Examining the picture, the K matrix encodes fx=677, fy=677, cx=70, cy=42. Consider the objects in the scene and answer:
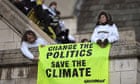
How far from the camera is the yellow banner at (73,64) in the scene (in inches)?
600

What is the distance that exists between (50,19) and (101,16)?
356 cm

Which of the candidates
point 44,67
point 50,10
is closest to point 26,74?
point 44,67

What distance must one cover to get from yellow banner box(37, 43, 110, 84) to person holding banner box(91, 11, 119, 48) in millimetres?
145

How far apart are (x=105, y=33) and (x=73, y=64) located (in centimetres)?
102

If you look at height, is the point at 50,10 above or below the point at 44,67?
above

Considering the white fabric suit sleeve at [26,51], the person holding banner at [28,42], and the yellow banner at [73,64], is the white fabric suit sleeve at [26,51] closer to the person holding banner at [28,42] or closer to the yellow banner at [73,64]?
Result: the person holding banner at [28,42]

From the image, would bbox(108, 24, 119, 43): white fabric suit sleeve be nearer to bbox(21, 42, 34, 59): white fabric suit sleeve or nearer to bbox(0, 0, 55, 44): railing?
bbox(21, 42, 34, 59): white fabric suit sleeve

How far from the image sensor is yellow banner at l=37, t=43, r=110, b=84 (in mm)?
15250

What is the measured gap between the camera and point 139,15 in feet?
74.9

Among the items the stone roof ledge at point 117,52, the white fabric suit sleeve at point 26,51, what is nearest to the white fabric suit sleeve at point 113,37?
the stone roof ledge at point 117,52

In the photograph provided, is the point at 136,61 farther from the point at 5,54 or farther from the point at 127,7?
the point at 127,7

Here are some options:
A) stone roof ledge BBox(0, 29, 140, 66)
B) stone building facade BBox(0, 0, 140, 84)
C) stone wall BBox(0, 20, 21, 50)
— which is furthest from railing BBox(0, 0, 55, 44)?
stone roof ledge BBox(0, 29, 140, 66)

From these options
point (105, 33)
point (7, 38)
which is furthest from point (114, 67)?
point (7, 38)

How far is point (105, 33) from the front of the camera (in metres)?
15.5
